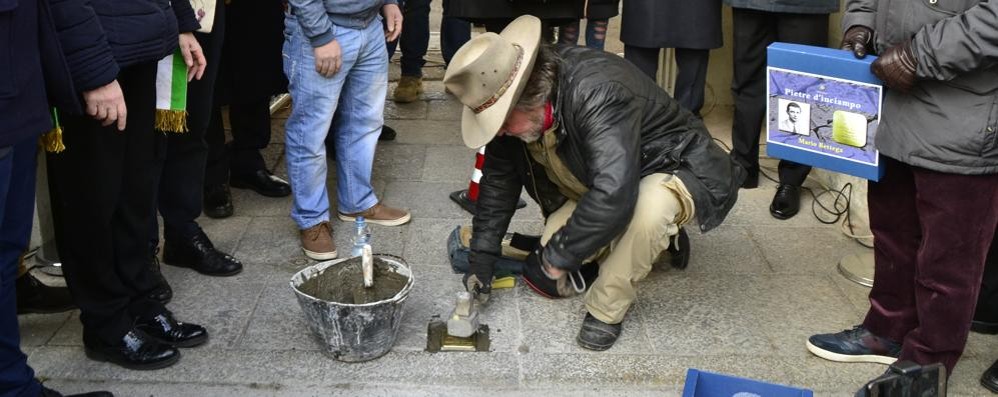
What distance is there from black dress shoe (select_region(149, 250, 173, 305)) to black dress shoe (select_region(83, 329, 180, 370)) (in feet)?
1.10

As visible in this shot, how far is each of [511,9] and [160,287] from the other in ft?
6.17

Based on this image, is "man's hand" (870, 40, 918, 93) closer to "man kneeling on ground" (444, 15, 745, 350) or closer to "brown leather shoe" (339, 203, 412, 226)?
"man kneeling on ground" (444, 15, 745, 350)

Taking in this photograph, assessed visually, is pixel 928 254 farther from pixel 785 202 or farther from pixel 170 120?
pixel 170 120

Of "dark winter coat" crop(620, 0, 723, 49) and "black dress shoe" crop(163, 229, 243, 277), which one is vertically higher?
"dark winter coat" crop(620, 0, 723, 49)

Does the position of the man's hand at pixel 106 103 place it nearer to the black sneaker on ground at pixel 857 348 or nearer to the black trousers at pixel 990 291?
the black sneaker on ground at pixel 857 348

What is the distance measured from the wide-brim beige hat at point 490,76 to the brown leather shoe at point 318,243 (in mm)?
1203

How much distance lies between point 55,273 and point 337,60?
1.41m

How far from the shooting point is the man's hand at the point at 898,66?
3.06m

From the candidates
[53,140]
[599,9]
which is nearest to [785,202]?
[599,9]

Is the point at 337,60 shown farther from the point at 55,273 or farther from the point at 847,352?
the point at 847,352

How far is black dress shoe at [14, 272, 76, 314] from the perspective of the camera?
3.75 metres

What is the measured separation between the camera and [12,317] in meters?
2.94

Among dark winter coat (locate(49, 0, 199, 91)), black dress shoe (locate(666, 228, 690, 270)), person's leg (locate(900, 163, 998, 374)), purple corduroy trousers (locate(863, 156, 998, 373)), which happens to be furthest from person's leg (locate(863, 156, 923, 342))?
dark winter coat (locate(49, 0, 199, 91))

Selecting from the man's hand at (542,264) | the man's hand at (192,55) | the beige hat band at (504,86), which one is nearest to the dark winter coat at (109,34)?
the man's hand at (192,55)
